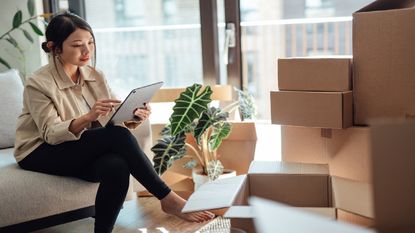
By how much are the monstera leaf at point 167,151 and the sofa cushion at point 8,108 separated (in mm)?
773

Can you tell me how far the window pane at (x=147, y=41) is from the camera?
3113mm

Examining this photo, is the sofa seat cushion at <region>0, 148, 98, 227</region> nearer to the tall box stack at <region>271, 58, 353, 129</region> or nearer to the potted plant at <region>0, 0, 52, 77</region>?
the tall box stack at <region>271, 58, 353, 129</region>

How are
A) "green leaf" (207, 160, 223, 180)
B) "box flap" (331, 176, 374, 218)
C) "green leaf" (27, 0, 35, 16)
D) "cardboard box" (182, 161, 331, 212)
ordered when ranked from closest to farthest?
1. "box flap" (331, 176, 374, 218)
2. "cardboard box" (182, 161, 331, 212)
3. "green leaf" (207, 160, 223, 180)
4. "green leaf" (27, 0, 35, 16)

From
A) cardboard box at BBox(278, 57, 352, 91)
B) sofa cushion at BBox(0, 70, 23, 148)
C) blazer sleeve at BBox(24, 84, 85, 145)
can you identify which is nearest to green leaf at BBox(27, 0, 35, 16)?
sofa cushion at BBox(0, 70, 23, 148)

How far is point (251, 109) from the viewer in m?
2.72

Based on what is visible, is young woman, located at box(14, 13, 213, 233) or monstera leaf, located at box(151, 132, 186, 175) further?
monstera leaf, located at box(151, 132, 186, 175)

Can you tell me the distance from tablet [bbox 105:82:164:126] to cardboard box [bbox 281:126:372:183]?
58cm

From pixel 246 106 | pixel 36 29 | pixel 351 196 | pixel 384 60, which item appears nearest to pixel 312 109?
pixel 384 60

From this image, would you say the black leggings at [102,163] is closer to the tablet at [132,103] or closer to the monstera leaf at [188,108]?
the tablet at [132,103]

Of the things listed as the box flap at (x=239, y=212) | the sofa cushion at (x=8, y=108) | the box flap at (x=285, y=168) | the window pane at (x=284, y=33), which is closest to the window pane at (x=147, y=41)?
the window pane at (x=284, y=33)

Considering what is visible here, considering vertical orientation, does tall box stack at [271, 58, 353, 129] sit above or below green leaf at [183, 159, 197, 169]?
above

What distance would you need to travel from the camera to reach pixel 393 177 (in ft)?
2.07

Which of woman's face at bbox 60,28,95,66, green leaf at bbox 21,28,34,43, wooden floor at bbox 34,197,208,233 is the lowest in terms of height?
wooden floor at bbox 34,197,208,233

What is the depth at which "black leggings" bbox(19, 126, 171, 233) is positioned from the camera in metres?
2.07
